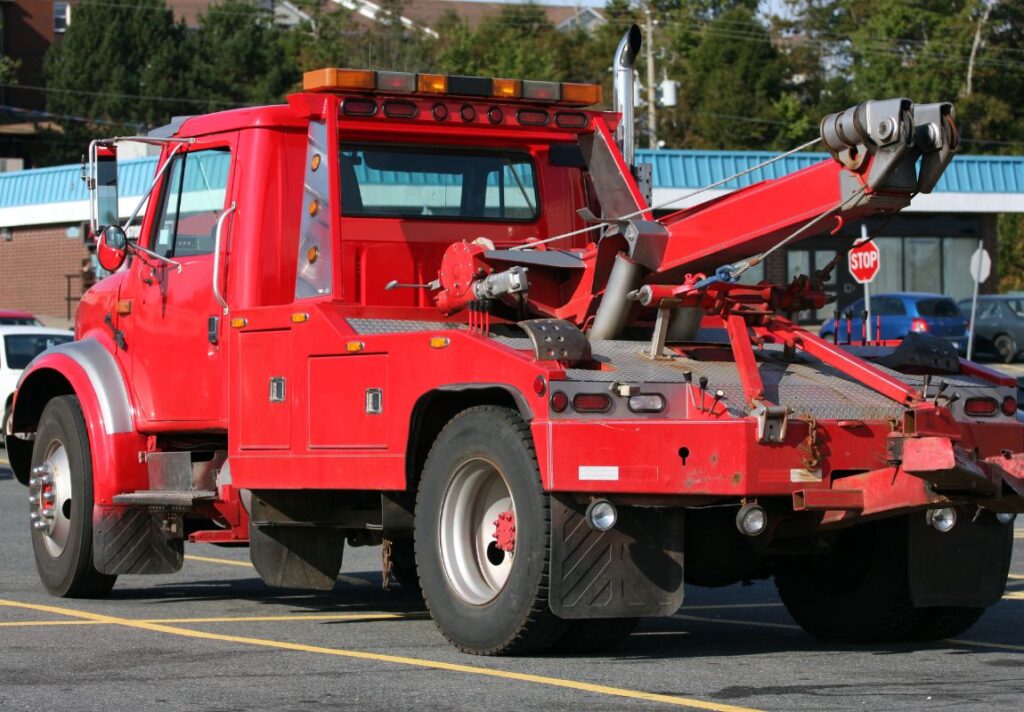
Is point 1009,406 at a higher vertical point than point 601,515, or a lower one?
higher

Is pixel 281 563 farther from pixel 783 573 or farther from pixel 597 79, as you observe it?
pixel 597 79

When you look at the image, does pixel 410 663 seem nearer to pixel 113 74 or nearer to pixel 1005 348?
pixel 1005 348

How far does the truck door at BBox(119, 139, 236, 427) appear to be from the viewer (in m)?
10.8

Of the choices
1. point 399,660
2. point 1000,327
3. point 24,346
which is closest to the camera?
point 399,660

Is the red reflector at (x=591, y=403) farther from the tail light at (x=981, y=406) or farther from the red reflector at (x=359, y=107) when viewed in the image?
the red reflector at (x=359, y=107)

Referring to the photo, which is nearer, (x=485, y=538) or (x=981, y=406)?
(x=981, y=406)

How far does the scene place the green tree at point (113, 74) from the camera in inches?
3174

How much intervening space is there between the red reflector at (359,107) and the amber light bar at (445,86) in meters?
0.10

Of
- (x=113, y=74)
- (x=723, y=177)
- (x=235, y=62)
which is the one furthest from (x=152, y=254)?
(x=235, y=62)

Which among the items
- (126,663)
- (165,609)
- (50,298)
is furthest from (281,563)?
(50,298)

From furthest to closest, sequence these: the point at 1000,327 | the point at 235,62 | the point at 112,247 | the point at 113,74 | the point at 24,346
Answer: the point at 235,62 → the point at 113,74 → the point at 1000,327 → the point at 24,346 → the point at 112,247

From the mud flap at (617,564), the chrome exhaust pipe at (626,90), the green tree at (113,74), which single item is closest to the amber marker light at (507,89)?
the chrome exhaust pipe at (626,90)

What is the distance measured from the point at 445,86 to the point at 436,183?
0.56 metres

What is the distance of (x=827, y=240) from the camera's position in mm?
49625
